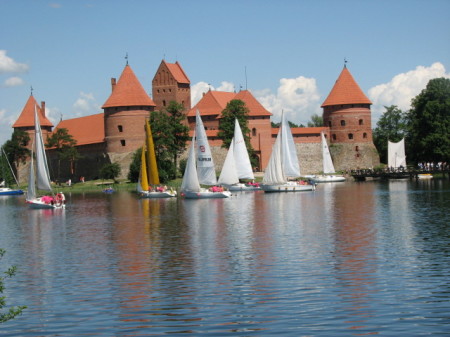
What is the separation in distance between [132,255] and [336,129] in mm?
60238

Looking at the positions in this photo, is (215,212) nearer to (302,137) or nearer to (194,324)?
(194,324)

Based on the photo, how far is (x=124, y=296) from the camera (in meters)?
15.2

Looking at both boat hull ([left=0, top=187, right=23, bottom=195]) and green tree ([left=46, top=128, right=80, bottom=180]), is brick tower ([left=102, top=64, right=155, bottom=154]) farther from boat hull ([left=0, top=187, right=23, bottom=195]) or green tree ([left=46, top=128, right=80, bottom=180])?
boat hull ([left=0, top=187, right=23, bottom=195])

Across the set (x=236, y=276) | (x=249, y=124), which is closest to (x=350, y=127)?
(x=249, y=124)

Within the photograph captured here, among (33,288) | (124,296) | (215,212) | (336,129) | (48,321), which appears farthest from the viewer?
(336,129)

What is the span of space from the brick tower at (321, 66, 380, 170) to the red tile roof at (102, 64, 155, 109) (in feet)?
59.5

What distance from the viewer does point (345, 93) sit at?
79312mm

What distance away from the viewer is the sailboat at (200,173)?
46.5 m

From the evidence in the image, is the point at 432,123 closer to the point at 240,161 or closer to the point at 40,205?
the point at 240,161

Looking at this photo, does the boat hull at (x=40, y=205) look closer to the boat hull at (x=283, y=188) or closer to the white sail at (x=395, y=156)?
the boat hull at (x=283, y=188)

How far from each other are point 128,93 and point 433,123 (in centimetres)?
2956

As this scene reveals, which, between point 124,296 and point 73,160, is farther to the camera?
point 73,160

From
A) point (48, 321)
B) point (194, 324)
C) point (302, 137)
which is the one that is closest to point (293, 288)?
point (194, 324)

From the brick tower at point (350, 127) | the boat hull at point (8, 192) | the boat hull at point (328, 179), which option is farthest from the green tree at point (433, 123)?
the boat hull at point (8, 192)
